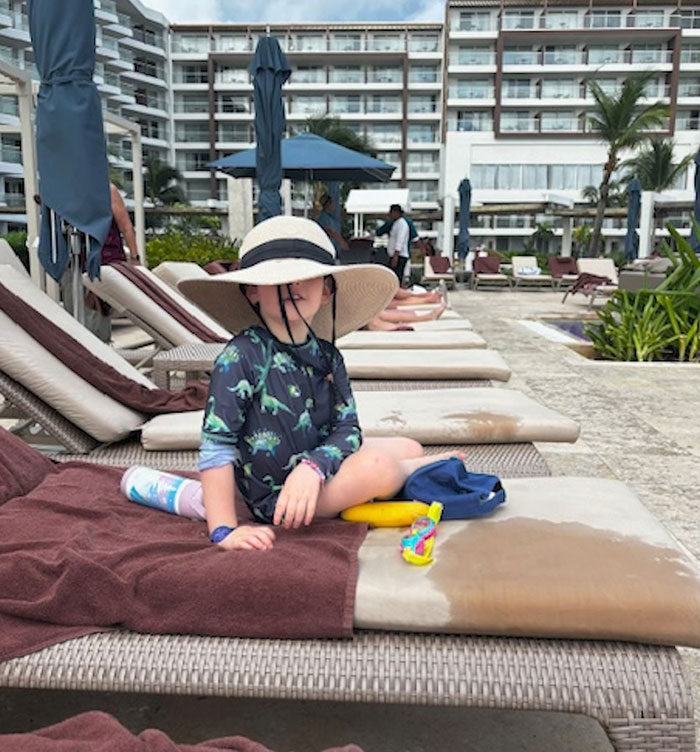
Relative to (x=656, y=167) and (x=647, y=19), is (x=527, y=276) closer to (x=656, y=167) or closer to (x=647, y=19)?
(x=656, y=167)

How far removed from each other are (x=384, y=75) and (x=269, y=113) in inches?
2220

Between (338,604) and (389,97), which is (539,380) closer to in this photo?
(338,604)

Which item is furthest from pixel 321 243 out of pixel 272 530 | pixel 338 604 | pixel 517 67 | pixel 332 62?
pixel 332 62

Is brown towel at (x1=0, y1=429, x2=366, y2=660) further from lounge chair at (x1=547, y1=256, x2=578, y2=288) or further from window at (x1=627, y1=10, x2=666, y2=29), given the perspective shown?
window at (x1=627, y1=10, x2=666, y2=29)

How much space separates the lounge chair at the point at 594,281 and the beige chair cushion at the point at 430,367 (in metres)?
8.58

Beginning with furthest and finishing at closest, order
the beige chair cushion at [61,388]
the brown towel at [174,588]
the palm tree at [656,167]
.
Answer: the palm tree at [656,167], the beige chair cushion at [61,388], the brown towel at [174,588]

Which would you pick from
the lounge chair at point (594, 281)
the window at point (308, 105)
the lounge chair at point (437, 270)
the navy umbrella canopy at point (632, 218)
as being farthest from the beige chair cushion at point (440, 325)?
the window at point (308, 105)

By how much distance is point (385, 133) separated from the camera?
59.2 m

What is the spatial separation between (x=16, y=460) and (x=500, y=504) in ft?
4.79

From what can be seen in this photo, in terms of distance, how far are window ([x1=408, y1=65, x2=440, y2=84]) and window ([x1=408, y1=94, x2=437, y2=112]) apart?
1.19 m

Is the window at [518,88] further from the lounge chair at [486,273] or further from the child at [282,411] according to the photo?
the child at [282,411]

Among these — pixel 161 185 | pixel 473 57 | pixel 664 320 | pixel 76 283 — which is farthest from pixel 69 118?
pixel 473 57

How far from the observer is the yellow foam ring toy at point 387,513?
189 cm

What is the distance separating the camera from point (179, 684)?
1459 millimetres
